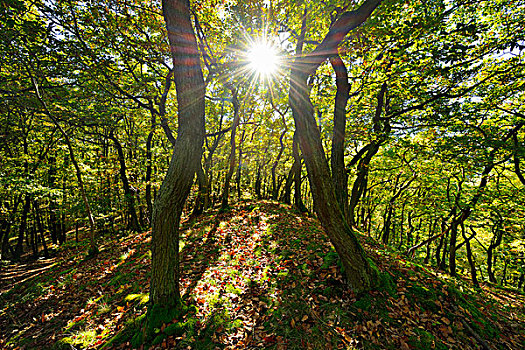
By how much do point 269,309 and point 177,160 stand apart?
4241 mm

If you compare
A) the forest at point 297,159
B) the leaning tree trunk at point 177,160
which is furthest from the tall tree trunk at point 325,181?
the leaning tree trunk at point 177,160

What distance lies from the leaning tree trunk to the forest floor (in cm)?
84

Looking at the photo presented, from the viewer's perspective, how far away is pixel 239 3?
7332 mm

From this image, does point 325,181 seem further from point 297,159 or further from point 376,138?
point 297,159

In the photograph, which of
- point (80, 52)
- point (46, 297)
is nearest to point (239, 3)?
point (80, 52)

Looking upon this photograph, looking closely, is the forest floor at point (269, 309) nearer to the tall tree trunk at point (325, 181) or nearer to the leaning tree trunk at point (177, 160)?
the tall tree trunk at point (325, 181)

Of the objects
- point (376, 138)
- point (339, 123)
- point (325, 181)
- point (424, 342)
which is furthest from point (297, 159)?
point (424, 342)

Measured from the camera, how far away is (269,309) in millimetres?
4598

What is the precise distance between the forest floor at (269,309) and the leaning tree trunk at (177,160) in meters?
0.84

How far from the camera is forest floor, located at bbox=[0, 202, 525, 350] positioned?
3832mm

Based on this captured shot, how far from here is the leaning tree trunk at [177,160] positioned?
3.97 meters

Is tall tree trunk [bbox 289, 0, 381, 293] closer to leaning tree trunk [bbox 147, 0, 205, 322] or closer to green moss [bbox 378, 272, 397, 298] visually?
green moss [bbox 378, 272, 397, 298]

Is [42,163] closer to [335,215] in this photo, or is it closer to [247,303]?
[247,303]

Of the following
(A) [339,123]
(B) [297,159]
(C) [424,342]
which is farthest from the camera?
(B) [297,159]
